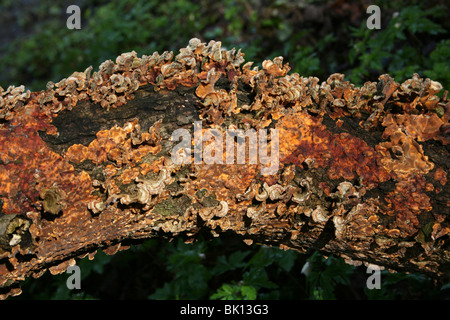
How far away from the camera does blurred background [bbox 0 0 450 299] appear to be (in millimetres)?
3127

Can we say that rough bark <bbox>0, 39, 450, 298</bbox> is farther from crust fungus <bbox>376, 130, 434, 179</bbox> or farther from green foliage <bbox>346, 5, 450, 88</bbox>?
green foliage <bbox>346, 5, 450, 88</bbox>

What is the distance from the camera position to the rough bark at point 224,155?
1735mm

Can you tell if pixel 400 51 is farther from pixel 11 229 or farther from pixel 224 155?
pixel 11 229

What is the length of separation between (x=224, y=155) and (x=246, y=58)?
2.47 metres

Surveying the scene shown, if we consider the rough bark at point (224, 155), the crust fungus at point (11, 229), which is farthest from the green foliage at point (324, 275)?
the crust fungus at point (11, 229)

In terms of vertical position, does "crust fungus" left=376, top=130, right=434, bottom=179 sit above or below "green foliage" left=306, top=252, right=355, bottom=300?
above

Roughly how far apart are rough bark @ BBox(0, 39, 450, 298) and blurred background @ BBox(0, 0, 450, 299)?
45cm

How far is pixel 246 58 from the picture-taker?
405 centimetres

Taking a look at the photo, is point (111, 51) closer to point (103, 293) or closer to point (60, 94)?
point (103, 293)

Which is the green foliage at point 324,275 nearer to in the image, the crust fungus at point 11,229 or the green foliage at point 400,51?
the green foliage at point 400,51

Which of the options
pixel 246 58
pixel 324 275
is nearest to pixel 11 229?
pixel 324 275

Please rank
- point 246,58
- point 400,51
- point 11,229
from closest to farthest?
1. point 11,229
2. point 400,51
3. point 246,58

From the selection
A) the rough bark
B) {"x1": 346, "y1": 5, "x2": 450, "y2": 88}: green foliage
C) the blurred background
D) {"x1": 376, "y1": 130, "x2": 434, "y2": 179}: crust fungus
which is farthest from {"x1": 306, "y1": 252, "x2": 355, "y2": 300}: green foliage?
{"x1": 346, "y1": 5, "x2": 450, "y2": 88}: green foliage

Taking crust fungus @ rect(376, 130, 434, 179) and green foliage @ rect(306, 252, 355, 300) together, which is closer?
crust fungus @ rect(376, 130, 434, 179)
